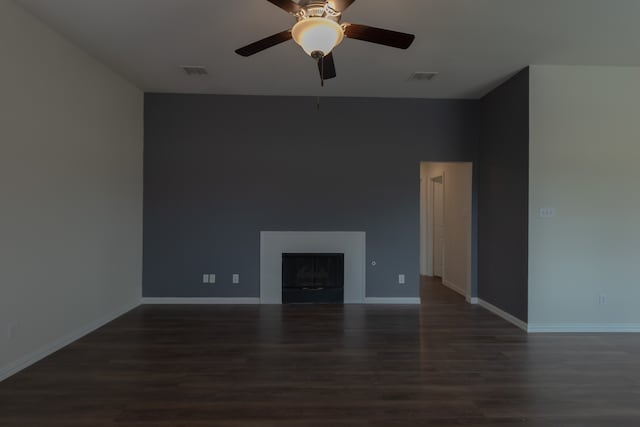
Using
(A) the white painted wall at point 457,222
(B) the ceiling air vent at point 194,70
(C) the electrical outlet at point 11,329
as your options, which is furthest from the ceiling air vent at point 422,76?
(C) the electrical outlet at point 11,329

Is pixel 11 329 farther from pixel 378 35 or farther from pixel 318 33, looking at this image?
pixel 378 35

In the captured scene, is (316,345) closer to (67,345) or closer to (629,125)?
(67,345)

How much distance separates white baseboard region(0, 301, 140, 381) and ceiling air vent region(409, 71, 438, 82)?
175 inches

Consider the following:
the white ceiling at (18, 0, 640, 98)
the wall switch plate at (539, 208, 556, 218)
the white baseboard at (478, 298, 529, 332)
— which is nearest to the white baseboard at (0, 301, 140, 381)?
the white ceiling at (18, 0, 640, 98)

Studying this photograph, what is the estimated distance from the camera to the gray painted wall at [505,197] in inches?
146

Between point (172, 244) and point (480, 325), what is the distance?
4.00m

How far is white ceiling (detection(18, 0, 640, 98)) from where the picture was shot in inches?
102

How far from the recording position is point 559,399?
2.33m

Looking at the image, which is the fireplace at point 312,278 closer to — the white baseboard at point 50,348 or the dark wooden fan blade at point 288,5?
the white baseboard at point 50,348

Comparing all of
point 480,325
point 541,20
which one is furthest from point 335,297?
point 541,20

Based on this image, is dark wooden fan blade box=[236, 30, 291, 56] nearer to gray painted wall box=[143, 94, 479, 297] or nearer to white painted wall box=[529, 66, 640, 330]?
gray painted wall box=[143, 94, 479, 297]

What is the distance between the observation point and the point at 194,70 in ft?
12.5

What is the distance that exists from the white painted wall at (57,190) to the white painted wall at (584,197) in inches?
183

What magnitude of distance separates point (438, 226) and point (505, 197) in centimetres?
231
